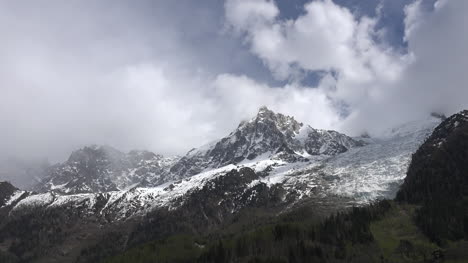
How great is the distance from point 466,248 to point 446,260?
14.5 m

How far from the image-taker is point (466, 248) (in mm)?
198250

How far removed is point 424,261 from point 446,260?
31.4ft

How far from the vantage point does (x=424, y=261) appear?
19725 cm

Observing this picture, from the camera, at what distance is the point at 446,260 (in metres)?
192

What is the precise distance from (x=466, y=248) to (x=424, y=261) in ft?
70.4
